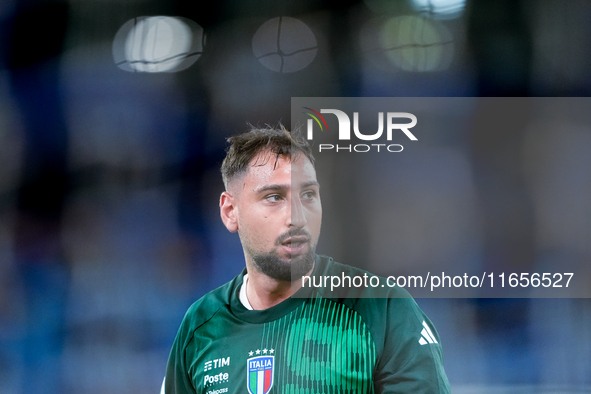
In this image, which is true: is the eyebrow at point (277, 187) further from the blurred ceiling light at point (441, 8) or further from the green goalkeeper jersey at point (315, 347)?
the blurred ceiling light at point (441, 8)

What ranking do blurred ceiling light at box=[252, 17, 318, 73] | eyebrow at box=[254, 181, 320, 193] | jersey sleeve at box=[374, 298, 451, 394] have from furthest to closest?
blurred ceiling light at box=[252, 17, 318, 73] → eyebrow at box=[254, 181, 320, 193] → jersey sleeve at box=[374, 298, 451, 394]

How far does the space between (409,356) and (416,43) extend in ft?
3.51

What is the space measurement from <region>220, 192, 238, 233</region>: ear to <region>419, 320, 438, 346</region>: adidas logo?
2.40 feet

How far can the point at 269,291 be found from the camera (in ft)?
5.46

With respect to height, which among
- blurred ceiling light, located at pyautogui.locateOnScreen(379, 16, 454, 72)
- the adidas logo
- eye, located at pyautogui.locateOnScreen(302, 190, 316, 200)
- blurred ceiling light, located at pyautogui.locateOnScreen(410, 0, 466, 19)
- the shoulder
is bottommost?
the adidas logo

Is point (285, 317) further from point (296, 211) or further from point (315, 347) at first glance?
point (296, 211)

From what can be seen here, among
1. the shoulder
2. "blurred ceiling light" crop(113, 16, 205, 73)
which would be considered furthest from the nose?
"blurred ceiling light" crop(113, 16, 205, 73)

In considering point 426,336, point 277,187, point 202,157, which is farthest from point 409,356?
point 202,157

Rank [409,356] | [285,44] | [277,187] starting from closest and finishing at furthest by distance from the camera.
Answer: [409,356] < [277,187] < [285,44]

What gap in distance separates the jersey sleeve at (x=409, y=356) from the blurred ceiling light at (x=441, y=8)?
104 cm

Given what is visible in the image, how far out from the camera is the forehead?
1.64m

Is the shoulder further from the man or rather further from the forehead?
the forehead

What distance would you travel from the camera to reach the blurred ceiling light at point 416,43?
1703 millimetres

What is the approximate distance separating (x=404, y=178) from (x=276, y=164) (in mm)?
448
